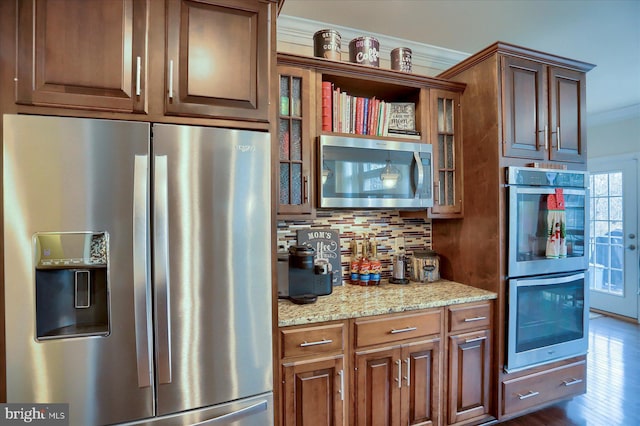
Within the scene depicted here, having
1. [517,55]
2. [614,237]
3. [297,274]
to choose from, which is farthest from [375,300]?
[614,237]

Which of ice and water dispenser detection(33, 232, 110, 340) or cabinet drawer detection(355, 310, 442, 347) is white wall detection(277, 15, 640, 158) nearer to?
ice and water dispenser detection(33, 232, 110, 340)

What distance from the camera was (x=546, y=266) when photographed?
83.4 inches

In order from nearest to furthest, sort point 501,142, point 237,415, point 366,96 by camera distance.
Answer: point 237,415 → point 501,142 → point 366,96

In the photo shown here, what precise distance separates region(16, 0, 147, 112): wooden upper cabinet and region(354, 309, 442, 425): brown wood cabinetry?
4.95ft

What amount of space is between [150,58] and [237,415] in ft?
5.01

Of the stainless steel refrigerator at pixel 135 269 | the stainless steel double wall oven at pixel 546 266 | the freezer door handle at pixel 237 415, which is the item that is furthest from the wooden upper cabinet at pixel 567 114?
the freezer door handle at pixel 237 415

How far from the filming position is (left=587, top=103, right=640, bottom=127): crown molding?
4133 millimetres

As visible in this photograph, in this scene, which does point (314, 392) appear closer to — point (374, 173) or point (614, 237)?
point (374, 173)

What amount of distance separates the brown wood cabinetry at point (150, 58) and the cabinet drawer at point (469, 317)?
4.94ft

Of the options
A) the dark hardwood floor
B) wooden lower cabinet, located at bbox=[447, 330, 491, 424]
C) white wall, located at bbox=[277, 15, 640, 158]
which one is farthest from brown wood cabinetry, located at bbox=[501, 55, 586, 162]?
the dark hardwood floor

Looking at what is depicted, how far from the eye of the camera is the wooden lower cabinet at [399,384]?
1718mm

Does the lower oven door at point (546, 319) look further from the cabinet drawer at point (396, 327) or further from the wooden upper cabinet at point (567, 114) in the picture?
the wooden upper cabinet at point (567, 114)

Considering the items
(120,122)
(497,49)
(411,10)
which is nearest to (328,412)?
(120,122)

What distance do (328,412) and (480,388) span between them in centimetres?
103
